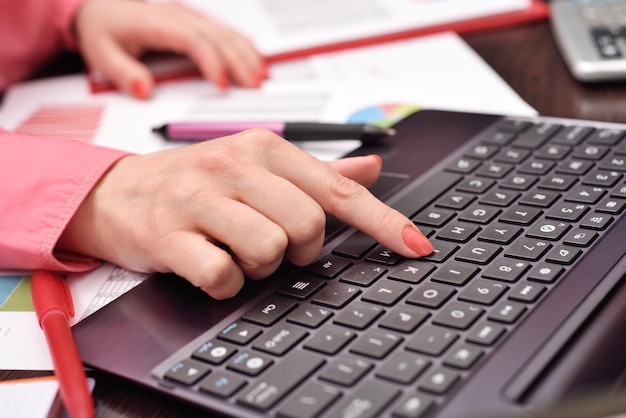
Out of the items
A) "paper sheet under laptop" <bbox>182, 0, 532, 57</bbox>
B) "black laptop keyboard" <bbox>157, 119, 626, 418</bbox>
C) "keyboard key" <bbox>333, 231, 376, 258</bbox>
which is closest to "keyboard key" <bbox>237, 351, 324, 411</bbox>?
"black laptop keyboard" <bbox>157, 119, 626, 418</bbox>

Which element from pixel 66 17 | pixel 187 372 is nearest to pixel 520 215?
pixel 187 372

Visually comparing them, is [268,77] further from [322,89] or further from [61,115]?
[61,115]

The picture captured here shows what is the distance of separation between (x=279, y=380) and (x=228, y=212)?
127 mm

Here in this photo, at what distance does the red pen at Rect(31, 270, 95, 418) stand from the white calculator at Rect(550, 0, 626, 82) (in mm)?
514

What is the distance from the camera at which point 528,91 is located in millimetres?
741

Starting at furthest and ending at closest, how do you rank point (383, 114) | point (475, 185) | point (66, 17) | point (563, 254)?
point (66, 17) < point (383, 114) < point (475, 185) < point (563, 254)

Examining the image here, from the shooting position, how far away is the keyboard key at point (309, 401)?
0.34 metres

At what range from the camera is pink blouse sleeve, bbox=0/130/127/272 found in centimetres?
52

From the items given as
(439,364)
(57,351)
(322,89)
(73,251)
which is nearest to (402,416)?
(439,364)

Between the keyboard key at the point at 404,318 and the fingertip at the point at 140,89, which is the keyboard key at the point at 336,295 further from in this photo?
the fingertip at the point at 140,89

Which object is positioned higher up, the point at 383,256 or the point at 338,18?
the point at 338,18

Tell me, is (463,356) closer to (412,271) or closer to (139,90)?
(412,271)

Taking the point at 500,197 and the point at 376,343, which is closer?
the point at 376,343

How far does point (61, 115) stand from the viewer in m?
0.81
